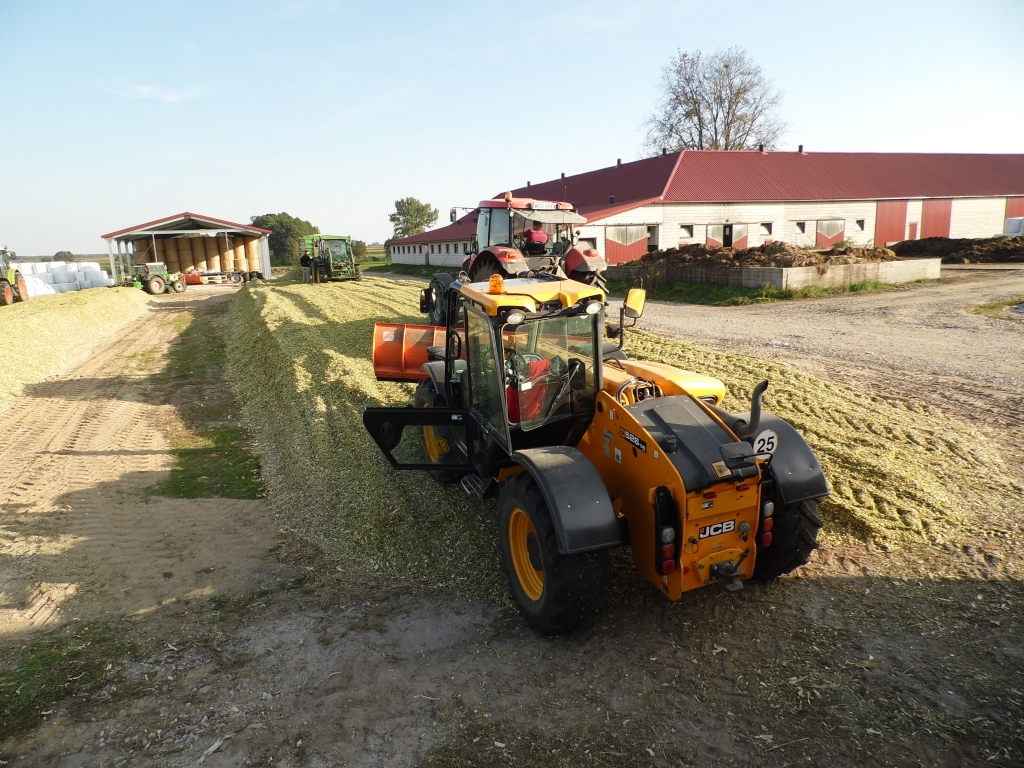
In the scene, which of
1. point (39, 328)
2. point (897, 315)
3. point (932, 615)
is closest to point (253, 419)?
point (932, 615)

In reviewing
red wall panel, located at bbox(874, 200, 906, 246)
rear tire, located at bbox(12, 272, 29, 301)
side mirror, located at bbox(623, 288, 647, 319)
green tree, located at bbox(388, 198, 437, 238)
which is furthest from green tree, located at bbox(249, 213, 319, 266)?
side mirror, located at bbox(623, 288, 647, 319)

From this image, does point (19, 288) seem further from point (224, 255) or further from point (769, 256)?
point (769, 256)

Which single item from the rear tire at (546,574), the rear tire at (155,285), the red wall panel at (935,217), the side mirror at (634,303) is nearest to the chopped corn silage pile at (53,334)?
the rear tire at (155,285)

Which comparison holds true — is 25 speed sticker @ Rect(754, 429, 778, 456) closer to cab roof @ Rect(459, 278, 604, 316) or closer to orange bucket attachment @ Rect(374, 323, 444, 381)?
cab roof @ Rect(459, 278, 604, 316)

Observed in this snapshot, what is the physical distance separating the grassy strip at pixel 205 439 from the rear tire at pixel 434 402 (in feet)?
6.35

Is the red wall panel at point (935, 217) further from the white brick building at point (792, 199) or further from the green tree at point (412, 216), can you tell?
the green tree at point (412, 216)

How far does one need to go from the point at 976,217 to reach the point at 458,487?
3853 cm

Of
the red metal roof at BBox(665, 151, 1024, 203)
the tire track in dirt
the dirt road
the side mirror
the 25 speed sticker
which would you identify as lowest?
the tire track in dirt

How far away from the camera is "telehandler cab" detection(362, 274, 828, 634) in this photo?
367 centimetres

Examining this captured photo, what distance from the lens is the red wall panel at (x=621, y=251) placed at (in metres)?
27.1

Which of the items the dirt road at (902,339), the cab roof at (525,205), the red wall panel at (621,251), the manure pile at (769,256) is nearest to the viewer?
the dirt road at (902,339)

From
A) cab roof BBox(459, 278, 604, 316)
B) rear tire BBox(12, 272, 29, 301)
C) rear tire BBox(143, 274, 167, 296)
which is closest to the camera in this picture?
cab roof BBox(459, 278, 604, 316)

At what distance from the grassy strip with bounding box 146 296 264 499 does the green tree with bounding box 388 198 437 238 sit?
235 feet

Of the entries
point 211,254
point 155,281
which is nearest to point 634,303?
point 155,281
